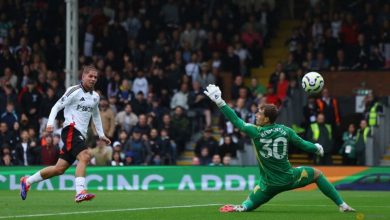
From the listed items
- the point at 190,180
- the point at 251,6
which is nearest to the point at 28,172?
the point at 190,180

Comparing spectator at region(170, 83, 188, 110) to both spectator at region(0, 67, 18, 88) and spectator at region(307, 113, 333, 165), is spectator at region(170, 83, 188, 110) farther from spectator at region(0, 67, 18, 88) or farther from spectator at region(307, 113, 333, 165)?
spectator at region(0, 67, 18, 88)

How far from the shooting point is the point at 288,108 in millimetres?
29828

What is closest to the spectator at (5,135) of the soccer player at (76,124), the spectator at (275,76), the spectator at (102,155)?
the spectator at (102,155)

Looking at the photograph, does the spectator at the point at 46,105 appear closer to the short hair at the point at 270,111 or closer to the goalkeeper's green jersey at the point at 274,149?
the goalkeeper's green jersey at the point at 274,149

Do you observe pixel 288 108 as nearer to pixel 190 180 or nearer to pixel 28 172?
pixel 190 180

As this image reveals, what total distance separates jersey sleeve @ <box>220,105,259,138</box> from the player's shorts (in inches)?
120

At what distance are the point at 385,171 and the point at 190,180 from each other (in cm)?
461

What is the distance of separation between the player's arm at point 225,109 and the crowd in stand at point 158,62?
12964 mm

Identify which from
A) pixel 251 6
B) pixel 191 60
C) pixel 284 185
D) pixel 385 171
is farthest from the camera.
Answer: pixel 251 6

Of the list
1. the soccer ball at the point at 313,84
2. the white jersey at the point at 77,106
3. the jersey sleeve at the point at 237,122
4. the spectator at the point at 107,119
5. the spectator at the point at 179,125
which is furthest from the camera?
the spectator at the point at 179,125

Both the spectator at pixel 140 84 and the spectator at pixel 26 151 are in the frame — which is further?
the spectator at pixel 140 84

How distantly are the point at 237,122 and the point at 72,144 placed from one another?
3.33 m

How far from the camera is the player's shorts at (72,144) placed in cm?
1667

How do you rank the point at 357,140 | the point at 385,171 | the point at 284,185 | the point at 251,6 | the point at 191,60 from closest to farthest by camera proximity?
the point at 284,185 → the point at 385,171 → the point at 357,140 → the point at 191,60 → the point at 251,6
